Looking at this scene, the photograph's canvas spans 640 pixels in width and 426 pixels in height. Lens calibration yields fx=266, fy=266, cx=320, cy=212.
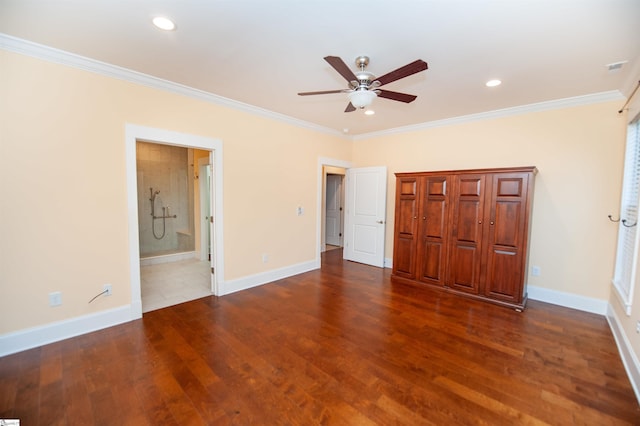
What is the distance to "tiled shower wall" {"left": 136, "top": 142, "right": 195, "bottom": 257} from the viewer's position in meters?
5.77

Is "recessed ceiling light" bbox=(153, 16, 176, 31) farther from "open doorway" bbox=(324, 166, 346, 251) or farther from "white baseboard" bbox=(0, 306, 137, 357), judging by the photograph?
"open doorway" bbox=(324, 166, 346, 251)

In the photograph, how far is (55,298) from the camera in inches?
103

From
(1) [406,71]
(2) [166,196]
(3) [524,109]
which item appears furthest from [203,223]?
(3) [524,109]

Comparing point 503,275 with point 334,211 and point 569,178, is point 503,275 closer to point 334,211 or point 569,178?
point 569,178

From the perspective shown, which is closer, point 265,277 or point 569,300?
point 569,300

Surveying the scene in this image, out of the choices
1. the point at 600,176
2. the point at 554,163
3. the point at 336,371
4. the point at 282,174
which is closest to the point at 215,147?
the point at 282,174

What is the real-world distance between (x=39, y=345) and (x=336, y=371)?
2813 mm

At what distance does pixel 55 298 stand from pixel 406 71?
3.84 metres

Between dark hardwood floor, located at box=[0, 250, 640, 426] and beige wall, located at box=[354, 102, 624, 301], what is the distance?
1.89ft

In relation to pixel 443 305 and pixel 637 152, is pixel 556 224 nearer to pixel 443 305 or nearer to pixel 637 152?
pixel 637 152

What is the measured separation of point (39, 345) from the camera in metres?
2.53

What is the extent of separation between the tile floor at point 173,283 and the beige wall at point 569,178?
15.9 feet

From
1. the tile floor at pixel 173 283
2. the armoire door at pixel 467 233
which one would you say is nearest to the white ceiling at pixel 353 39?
the armoire door at pixel 467 233

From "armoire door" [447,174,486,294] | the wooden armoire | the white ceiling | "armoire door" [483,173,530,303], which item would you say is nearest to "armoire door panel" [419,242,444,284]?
the wooden armoire
